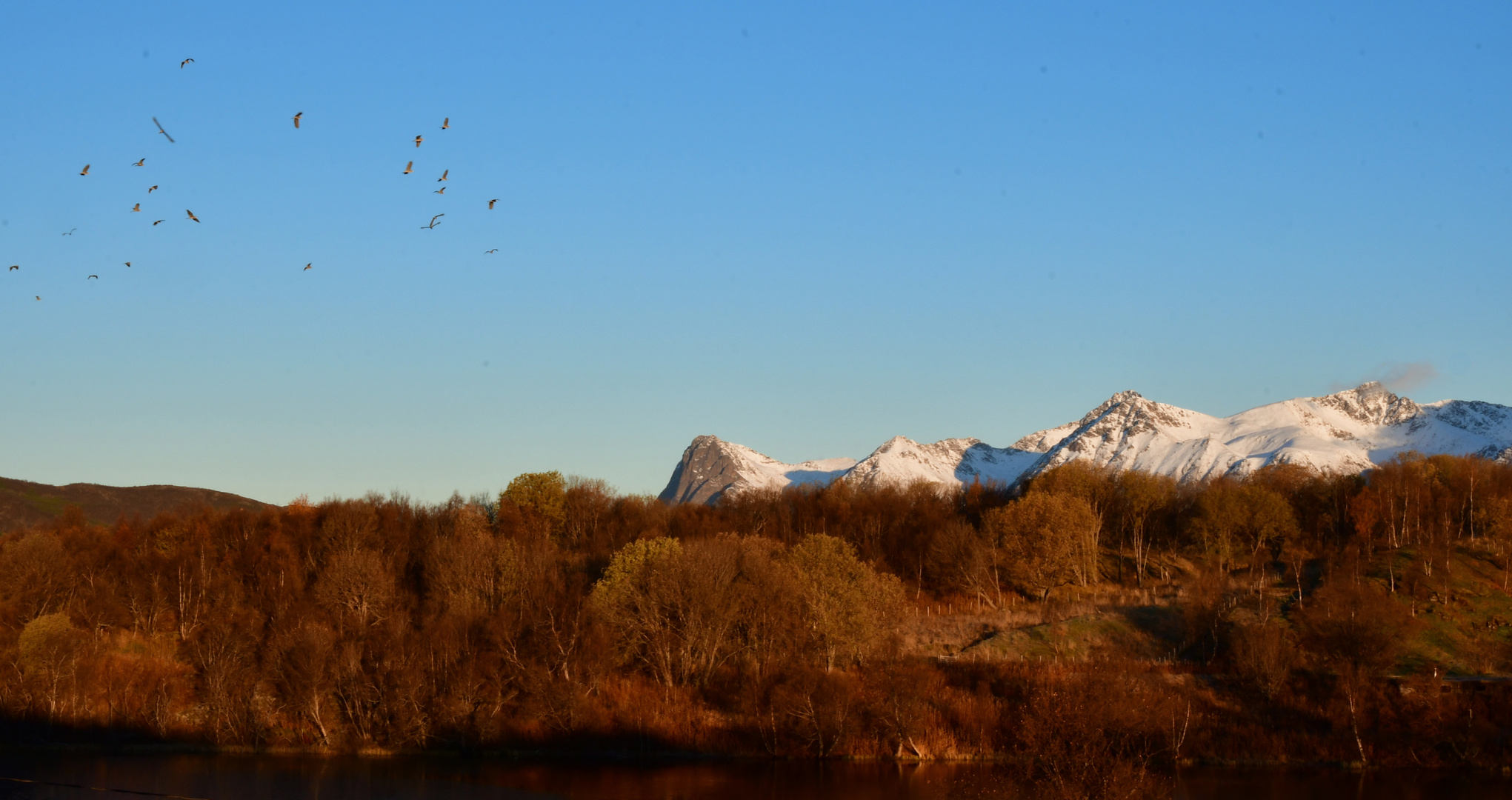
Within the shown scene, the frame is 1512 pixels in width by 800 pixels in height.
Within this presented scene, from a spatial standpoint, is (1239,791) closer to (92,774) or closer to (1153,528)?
(92,774)

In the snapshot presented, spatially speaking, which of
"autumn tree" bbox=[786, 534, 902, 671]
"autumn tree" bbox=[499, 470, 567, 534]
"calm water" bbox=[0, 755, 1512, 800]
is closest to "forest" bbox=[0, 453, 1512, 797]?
"autumn tree" bbox=[786, 534, 902, 671]

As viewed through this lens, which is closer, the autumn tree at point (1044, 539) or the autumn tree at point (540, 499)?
the autumn tree at point (1044, 539)

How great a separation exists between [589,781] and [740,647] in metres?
15.4

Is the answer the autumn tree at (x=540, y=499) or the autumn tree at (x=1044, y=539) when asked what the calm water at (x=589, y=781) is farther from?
the autumn tree at (x=540, y=499)

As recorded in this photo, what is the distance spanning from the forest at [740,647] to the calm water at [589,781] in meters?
2.61

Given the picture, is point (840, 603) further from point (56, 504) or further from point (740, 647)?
point (56, 504)

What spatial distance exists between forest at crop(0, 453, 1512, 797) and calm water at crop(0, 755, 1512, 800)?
2.61 meters

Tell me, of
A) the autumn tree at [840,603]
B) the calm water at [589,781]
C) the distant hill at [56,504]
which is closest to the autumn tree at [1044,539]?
the autumn tree at [840,603]

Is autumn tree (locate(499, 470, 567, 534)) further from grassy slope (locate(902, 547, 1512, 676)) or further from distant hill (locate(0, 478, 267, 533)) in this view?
distant hill (locate(0, 478, 267, 533))

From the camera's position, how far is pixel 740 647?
69.9 metres

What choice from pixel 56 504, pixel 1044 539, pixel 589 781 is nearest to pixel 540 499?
pixel 1044 539

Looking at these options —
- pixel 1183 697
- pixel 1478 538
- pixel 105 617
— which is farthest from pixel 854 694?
pixel 1478 538

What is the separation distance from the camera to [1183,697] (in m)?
61.1

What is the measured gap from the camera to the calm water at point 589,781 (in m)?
Result: 52.0
